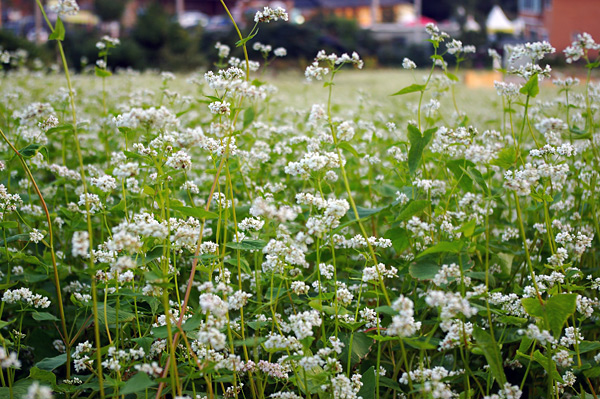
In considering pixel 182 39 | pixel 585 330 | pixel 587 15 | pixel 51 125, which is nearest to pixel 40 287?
pixel 51 125

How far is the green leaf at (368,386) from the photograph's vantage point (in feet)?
4.68

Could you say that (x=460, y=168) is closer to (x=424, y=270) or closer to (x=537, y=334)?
(x=424, y=270)

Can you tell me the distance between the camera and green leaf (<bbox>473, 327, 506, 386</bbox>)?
1197 millimetres

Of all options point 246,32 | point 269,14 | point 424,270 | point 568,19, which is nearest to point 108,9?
point 246,32

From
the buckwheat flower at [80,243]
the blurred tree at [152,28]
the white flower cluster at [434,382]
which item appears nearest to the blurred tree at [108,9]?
the blurred tree at [152,28]

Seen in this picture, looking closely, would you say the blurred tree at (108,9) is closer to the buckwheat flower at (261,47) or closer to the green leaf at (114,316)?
the buckwheat flower at (261,47)

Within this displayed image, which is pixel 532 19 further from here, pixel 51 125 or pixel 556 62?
pixel 51 125

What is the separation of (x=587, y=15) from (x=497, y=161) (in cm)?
2068

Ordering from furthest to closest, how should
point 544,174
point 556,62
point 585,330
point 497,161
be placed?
point 556,62 → point 585,330 → point 497,161 → point 544,174

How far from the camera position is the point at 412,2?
3712 centimetres

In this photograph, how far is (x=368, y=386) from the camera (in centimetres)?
144

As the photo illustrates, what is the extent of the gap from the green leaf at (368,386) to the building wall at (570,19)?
1935 centimetres

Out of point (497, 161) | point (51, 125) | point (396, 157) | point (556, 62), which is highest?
point (51, 125)

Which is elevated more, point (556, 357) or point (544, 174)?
point (544, 174)
